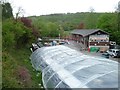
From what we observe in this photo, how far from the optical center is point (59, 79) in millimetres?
10438

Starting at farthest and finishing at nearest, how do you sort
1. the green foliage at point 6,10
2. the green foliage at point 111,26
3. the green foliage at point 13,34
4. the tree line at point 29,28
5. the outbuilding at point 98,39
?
the green foliage at point 111,26
the outbuilding at point 98,39
the green foliage at point 6,10
the tree line at point 29,28
the green foliage at point 13,34

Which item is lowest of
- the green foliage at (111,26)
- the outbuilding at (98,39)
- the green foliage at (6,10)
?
the outbuilding at (98,39)

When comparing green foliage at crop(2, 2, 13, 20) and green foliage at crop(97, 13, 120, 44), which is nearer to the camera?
green foliage at crop(2, 2, 13, 20)

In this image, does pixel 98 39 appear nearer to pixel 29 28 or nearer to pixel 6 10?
pixel 29 28

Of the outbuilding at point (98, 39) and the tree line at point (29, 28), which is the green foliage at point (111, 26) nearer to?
the tree line at point (29, 28)

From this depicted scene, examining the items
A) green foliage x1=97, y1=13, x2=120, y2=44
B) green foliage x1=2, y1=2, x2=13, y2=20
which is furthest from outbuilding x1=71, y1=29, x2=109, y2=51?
green foliage x1=2, y1=2, x2=13, y2=20

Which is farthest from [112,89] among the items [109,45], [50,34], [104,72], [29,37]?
[50,34]

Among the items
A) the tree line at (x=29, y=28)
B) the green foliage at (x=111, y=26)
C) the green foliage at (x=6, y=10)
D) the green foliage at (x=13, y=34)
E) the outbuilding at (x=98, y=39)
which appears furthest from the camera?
the green foliage at (x=111, y=26)

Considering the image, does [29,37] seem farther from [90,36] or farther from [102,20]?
[102,20]

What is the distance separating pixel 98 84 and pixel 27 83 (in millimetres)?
4993

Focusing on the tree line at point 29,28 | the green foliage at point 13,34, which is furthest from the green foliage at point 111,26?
the green foliage at point 13,34

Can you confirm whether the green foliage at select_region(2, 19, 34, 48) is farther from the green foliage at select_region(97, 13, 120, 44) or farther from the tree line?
the green foliage at select_region(97, 13, 120, 44)

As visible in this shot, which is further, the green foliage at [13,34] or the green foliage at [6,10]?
the green foliage at [6,10]

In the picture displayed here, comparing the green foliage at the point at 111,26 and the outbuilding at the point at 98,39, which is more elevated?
the green foliage at the point at 111,26
